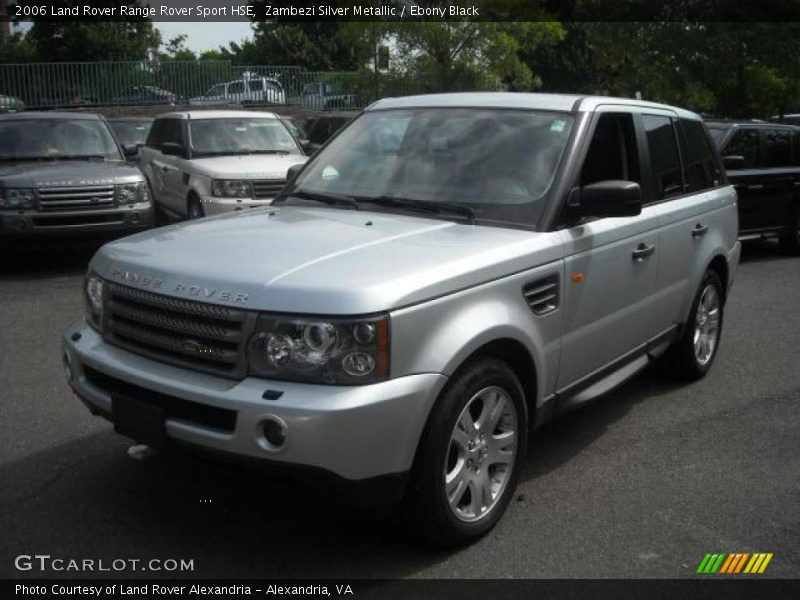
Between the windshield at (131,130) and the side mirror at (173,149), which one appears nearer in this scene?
the side mirror at (173,149)

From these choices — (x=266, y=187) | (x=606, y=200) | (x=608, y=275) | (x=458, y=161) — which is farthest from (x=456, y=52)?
(x=606, y=200)

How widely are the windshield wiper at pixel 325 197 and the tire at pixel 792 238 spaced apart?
30.6 ft

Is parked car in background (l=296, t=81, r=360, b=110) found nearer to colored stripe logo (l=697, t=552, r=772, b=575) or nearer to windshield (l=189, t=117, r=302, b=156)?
windshield (l=189, t=117, r=302, b=156)

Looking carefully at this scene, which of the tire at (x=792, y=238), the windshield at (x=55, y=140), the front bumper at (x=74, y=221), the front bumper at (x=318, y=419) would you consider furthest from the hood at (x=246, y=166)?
the front bumper at (x=318, y=419)

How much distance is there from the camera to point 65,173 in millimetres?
9562

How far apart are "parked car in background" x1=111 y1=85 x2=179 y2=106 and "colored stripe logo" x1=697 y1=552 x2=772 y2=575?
26151 millimetres

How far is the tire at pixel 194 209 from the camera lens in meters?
10.8

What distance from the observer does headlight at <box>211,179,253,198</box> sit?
34.3ft

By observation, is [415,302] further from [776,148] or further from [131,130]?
[131,130]

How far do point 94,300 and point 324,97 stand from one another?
26.3 meters

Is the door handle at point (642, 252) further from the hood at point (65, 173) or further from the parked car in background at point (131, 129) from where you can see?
the parked car in background at point (131, 129)

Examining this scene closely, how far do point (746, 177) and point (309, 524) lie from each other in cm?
922

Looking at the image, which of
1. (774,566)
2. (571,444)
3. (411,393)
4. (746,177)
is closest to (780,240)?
(746,177)

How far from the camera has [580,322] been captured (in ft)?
14.0
